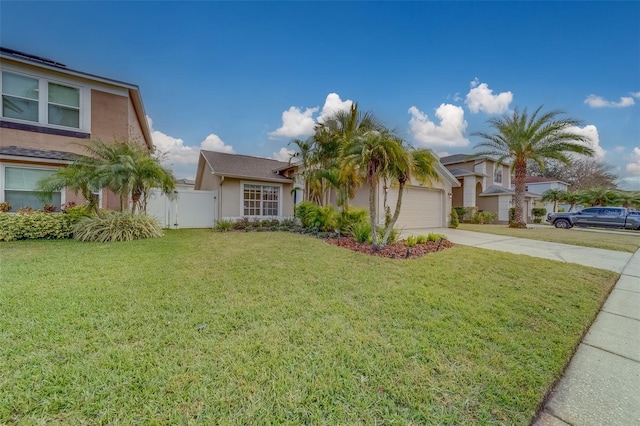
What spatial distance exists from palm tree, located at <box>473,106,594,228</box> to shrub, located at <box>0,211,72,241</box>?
903 inches

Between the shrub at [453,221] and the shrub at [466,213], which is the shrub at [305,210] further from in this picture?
the shrub at [466,213]

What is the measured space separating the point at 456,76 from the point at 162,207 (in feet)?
51.8

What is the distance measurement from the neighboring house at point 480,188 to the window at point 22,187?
25883 mm

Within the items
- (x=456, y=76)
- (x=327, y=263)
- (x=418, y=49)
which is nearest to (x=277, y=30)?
(x=418, y=49)

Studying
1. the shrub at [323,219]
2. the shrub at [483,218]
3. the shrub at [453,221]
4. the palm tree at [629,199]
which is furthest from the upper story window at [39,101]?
the palm tree at [629,199]

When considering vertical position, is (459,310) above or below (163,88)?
below

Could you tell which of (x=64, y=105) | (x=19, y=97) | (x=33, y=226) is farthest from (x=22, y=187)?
(x=64, y=105)

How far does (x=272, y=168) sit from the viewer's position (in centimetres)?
1714

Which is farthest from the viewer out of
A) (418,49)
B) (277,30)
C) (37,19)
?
(418,49)

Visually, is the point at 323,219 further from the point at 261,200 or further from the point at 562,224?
the point at 562,224

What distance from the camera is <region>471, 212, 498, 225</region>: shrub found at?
69.3 ft

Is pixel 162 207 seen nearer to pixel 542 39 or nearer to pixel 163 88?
pixel 163 88

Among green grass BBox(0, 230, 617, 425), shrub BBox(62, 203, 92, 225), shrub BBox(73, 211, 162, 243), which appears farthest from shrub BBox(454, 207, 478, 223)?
shrub BBox(62, 203, 92, 225)

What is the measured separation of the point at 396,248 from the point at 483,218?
704 inches
